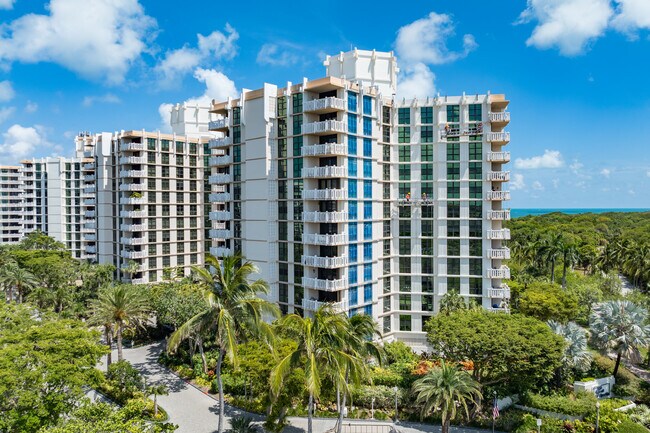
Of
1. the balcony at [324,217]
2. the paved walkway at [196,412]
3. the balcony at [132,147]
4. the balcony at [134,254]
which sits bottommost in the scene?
the paved walkway at [196,412]

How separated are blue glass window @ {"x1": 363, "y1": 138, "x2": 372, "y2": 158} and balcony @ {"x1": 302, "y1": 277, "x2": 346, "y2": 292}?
13.2 m

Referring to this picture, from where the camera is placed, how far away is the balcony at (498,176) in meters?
47.5

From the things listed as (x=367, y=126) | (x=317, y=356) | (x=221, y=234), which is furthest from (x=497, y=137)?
(x=317, y=356)

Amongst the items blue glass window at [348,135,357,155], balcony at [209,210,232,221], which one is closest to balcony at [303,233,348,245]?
blue glass window at [348,135,357,155]

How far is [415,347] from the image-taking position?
4947 cm

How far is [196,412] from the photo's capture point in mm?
32719

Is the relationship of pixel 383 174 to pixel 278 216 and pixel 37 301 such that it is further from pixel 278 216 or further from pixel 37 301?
pixel 37 301

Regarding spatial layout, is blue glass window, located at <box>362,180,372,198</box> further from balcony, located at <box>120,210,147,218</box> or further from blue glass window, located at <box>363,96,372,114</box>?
balcony, located at <box>120,210,147,218</box>

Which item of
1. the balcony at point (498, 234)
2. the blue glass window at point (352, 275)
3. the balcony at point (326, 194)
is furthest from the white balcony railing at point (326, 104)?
the balcony at point (498, 234)

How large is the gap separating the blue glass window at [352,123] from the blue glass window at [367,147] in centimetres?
195

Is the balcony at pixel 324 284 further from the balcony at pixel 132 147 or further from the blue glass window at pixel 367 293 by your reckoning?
the balcony at pixel 132 147

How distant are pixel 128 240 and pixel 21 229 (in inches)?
2893

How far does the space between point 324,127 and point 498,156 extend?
64.9 feet

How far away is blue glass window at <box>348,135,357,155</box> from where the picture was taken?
43250mm
